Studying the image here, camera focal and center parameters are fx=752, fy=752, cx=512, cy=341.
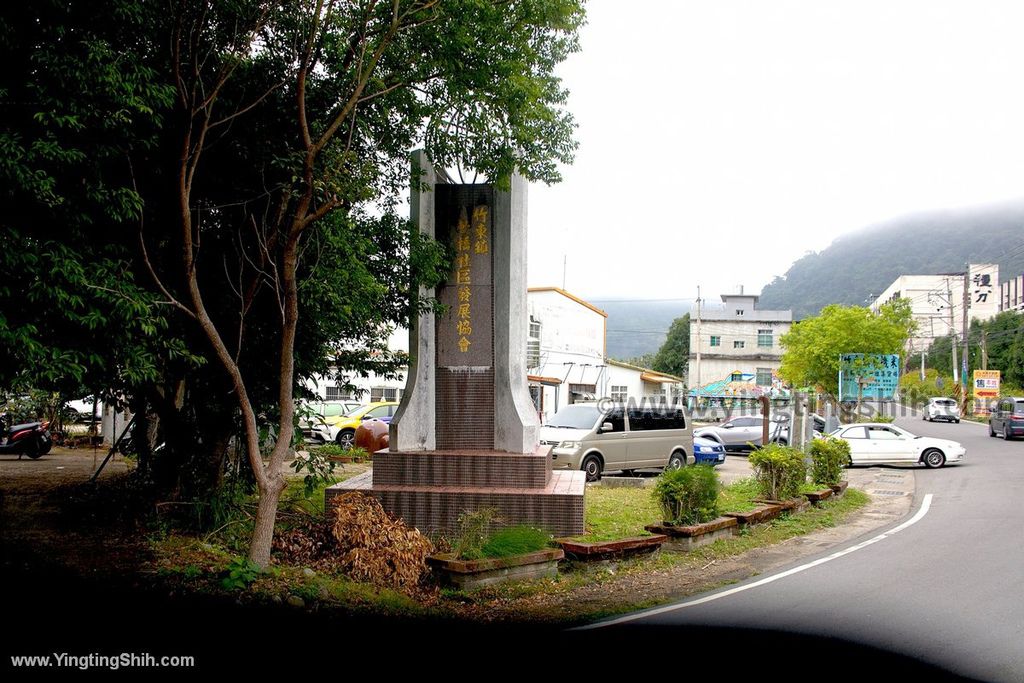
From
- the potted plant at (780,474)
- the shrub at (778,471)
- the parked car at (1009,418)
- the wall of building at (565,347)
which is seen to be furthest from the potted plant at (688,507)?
the parked car at (1009,418)

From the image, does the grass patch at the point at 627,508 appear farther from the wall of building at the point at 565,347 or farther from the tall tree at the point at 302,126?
the wall of building at the point at 565,347

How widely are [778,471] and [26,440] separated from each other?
17.0 meters

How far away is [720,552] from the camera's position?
9.18 m

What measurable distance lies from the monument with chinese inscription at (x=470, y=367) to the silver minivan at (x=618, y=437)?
4.98m

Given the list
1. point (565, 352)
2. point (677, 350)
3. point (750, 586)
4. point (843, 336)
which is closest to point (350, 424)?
point (565, 352)

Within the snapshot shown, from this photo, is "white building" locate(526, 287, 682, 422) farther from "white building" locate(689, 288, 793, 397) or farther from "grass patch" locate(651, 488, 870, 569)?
"white building" locate(689, 288, 793, 397)

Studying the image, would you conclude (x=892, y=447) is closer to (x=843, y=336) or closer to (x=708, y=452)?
(x=708, y=452)

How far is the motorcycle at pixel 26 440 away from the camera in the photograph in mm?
18062

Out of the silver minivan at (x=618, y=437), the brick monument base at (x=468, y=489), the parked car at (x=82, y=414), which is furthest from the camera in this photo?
the silver minivan at (x=618, y=437)

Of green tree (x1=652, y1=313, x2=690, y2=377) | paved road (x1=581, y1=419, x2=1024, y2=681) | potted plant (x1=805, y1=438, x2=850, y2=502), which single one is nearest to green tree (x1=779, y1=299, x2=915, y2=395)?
potted plant (x1=805, y1=438, x2=850, y2=502)

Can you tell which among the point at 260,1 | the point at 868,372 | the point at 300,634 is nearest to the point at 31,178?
the point at 260,1

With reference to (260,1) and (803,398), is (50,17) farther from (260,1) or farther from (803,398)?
(803,398)

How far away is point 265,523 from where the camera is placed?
6.84 m

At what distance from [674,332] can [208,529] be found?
77.5 metres
